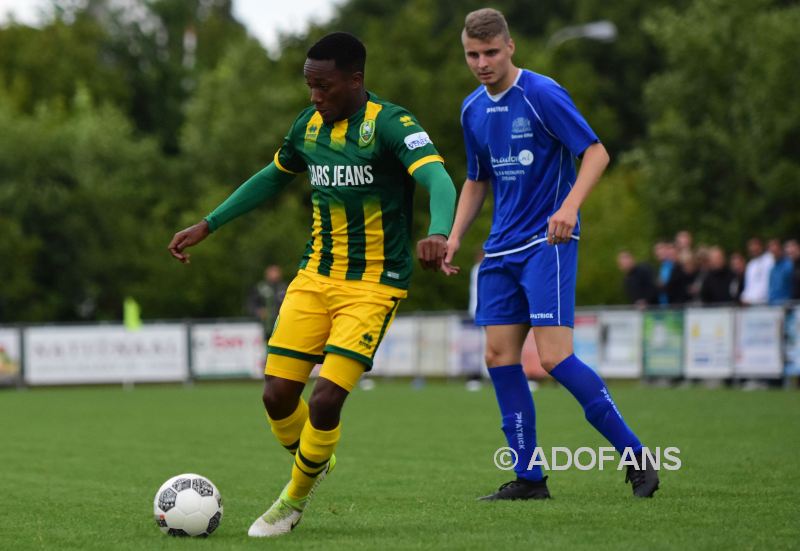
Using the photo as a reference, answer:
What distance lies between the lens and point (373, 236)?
691cm

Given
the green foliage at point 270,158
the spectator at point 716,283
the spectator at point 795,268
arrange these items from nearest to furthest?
the spectator at point 795,268 → the spectator at point 716,283 → the green foliage at point 270,158

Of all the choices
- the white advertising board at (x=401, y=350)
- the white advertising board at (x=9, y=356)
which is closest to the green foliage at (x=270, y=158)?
the white advertising board at (x=9, y=356)

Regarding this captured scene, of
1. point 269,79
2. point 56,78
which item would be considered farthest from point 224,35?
point 269,79

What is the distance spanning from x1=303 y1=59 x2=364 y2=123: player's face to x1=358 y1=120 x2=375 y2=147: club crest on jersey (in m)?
0.12

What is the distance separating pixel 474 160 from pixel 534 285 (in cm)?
91

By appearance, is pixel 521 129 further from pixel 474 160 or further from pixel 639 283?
pixel 639 283

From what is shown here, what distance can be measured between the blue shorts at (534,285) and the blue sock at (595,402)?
0.84ft

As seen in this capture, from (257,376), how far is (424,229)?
1392 cm

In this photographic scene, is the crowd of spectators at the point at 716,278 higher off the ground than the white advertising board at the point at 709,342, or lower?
higher

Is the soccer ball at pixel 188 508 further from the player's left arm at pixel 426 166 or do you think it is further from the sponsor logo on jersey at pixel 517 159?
Answer: the sponsor logo on jersey at pixel 517 159

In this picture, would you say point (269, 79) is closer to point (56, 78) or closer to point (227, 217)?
point (56, 78)

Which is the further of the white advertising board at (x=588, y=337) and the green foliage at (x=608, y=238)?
the green foliage at (x=608, y=238)

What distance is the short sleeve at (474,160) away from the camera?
810 centimetres

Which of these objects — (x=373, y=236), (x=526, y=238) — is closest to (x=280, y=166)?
(x=373, y=236)
